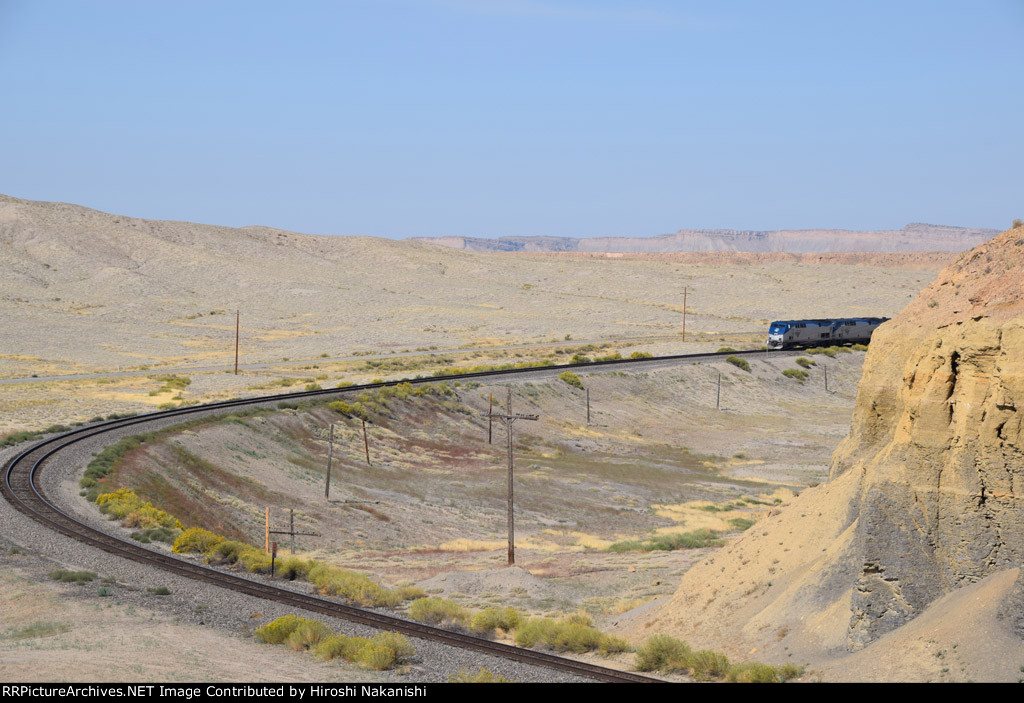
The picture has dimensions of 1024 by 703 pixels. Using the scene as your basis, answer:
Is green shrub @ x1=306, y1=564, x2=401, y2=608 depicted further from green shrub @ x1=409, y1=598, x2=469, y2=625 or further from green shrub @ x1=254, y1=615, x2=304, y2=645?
green shrub @ x1=254, y1=615, x2=304, y2=645

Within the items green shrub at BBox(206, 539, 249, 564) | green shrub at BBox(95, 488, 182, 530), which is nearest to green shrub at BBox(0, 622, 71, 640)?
green shrub at BBox(206, 539, 249, 564)

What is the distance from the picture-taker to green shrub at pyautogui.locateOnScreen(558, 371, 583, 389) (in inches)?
2707

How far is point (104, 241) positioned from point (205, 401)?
380ft

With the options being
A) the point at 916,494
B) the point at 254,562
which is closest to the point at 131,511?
the point at 254,562

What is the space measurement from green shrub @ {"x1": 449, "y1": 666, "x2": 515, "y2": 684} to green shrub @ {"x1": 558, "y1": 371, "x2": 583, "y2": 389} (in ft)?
169

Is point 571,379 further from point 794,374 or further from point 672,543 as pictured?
point 672,543

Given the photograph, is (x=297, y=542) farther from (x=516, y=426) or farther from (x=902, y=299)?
(x=902, y=299)

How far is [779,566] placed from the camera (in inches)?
791

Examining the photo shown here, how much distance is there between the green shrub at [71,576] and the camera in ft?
70.5

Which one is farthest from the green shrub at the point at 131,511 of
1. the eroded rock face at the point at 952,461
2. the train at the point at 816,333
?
the train at the point at 816,333

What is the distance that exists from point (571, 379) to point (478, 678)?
5297cm

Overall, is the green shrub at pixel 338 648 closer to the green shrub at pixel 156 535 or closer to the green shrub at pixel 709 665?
the green shrub at pixel 709 665

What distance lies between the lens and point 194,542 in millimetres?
26016

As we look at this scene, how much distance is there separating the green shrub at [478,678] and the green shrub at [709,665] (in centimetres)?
339
